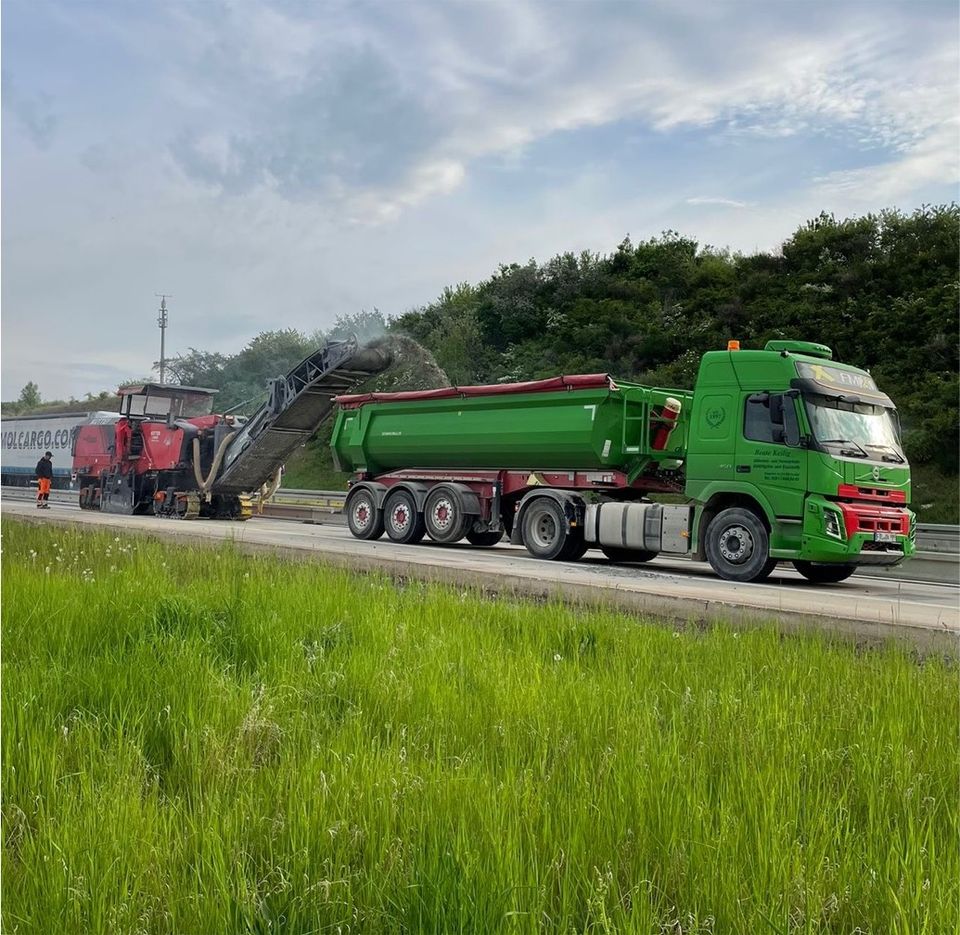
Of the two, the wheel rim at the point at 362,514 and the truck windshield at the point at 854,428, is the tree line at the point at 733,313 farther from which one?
the truck windshield at the point at 854,428

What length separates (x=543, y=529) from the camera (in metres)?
15.0

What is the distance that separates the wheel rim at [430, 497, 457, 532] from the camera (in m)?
16.3

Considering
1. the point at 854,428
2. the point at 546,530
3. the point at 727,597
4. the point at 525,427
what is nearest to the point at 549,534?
the point at 546,530

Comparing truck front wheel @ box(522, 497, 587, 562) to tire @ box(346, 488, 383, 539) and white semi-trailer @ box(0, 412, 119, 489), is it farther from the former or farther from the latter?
white semi-trailer @ box(0, 412, 119, 489)

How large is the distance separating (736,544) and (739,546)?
0.06 metres

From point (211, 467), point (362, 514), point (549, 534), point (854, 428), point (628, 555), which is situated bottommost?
point (628, 555)

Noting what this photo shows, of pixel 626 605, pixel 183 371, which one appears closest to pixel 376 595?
pixel 626 605

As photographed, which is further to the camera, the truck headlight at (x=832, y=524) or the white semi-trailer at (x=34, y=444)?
the white semi-trailer at (x=34, y=444)

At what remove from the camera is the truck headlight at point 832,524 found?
11.4 metres

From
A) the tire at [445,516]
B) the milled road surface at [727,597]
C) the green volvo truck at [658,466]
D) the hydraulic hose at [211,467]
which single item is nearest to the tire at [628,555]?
the green volvo truck at [658,466]

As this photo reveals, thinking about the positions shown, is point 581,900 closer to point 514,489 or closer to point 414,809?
point 414,809

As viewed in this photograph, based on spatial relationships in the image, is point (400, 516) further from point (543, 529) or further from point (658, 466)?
point (658, 466)

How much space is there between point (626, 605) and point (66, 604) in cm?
433

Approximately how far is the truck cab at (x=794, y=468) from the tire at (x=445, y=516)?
15.2 ft
